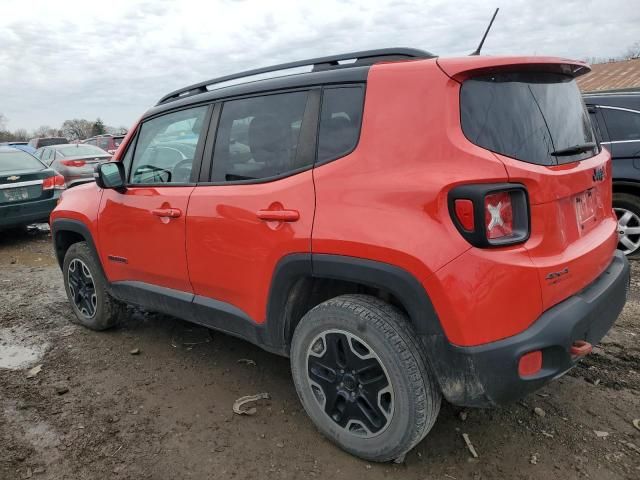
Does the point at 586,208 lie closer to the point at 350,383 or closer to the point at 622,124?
the point at 350,383

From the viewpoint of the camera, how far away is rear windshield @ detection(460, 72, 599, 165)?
2012 millimetres

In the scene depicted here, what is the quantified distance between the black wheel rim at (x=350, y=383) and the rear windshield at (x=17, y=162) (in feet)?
24.1

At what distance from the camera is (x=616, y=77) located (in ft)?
65.6

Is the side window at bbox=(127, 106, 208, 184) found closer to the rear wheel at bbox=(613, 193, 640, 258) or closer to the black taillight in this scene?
the black taillight

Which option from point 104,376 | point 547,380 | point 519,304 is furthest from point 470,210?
point 104,376

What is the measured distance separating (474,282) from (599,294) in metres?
0.75

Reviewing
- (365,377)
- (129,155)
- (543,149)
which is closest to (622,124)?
(543,149)

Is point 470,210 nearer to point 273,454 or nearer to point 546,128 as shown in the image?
point 546,128

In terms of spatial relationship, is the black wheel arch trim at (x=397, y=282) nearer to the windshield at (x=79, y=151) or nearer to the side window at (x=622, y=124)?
the side window at (x=622, y=124)

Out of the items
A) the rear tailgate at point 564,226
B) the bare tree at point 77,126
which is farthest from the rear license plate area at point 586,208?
the bare tree at point 77,126

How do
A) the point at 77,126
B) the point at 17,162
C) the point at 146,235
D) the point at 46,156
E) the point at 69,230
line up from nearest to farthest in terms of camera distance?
1. the point at 146,235
2. the point at 69,230
3. the point at 17,162
4. the point at 46,156
5. the point at 77,126

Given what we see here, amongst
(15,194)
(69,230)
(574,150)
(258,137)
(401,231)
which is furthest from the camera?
(15,194)

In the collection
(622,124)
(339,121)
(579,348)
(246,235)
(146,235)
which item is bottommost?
(579,348)

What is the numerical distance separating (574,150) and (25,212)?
25.7ft
